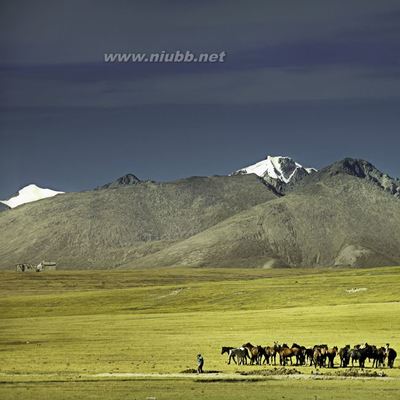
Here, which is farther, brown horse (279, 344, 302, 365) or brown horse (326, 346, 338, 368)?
brown horse (279, 344, 302, 365)

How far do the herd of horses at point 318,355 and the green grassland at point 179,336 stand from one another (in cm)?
114

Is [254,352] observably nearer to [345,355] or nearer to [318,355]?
[318,355]

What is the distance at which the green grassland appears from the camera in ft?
151

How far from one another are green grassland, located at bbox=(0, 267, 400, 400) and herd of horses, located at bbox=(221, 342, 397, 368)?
1.14m

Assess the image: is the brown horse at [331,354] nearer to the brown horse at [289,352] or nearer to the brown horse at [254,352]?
the brown horse at [289,352]

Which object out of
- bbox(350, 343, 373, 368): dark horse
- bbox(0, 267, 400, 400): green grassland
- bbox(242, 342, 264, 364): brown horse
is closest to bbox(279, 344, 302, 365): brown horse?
bbox(242, 342, 264, 364): brown horse

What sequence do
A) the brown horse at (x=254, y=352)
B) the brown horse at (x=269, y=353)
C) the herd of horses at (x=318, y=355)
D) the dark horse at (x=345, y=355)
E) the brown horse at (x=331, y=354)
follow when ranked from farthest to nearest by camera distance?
1. the brown horse at (x=269, y=353)
2. the brown horse at (x=254, y=352)
3. the dark horse at (x=345, y=355)
4. the brown horse at (x=331, y=354)
5. the herd of horses at (x=318, y=355)

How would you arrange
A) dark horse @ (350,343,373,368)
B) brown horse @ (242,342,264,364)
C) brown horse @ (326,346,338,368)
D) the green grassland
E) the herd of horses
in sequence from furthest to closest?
brown horse @ (242,342,264,364) < brown horse @ (326,346,338,368) < the herd of horses < dark horse @ (350,343,373,368) < the green grassland

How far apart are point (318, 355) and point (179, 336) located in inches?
1111

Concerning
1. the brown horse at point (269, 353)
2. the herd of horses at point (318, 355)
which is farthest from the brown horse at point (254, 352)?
the brown horse at point (269, 353)

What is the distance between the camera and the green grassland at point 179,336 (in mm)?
Answer: 46062

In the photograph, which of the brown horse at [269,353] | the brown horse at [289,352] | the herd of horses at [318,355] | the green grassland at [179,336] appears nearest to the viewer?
the green grassland at [179,336]

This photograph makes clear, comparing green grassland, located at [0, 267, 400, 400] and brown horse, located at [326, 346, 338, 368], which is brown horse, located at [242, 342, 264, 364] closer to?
green grassland, located at [0, 267, 400, 400]

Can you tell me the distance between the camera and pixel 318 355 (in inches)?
2232
